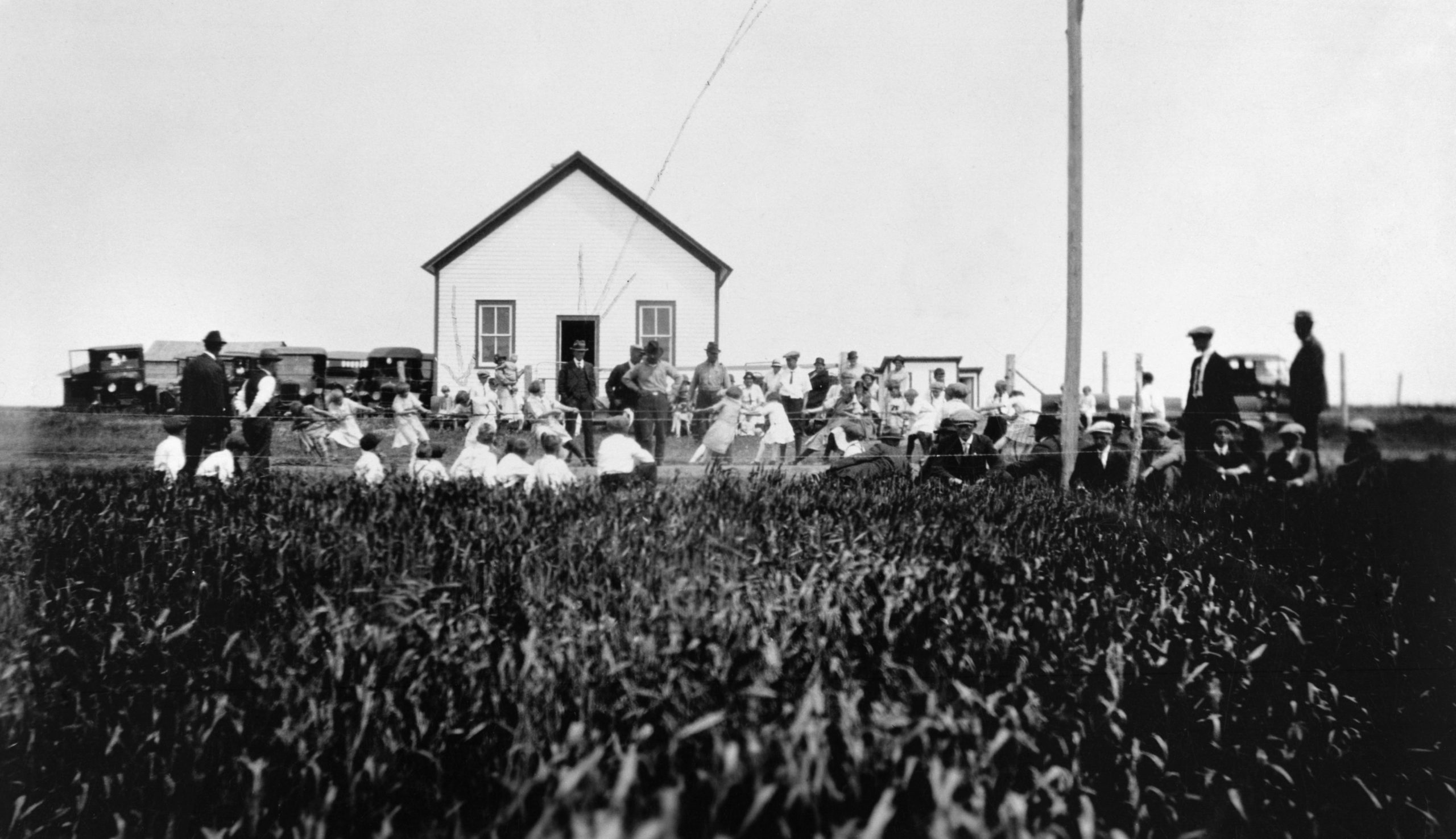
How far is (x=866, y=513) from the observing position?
27.2 ft

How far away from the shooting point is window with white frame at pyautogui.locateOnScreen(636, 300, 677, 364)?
79.5 ft

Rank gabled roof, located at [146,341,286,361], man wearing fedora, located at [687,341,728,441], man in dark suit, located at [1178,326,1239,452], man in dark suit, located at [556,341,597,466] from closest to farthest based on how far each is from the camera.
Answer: man in dark suit, located at [1178,326,1239,452] → man in dark suit, located at [556,341,597,466] → man wearing fedora, located at [687,341,728,441] → gabled roof, located at [146,341,286,361]

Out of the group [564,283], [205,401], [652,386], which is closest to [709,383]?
[652,386]

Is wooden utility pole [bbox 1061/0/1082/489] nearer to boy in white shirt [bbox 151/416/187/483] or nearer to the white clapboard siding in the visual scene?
boy in white shirt [bbox 151/416/187/483]

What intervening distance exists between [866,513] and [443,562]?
3.34 metres

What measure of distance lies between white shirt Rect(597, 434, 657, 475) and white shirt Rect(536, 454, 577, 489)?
1.06 feet

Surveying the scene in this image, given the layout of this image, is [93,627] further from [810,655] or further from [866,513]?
[866,513]

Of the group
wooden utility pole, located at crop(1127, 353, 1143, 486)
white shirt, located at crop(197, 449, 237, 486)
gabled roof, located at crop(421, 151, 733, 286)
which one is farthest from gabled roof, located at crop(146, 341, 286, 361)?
wooden utility pole, located at crop(1127, 353, 1143, 486)

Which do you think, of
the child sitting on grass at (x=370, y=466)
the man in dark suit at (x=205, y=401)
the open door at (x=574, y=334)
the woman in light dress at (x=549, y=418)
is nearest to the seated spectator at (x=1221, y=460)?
the woman in light dress at (x=549, y=418)

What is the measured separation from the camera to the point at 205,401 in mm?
11383

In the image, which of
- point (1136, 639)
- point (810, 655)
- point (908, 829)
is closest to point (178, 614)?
point (810, 655)

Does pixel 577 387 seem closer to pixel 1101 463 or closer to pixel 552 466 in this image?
pixel 552 466

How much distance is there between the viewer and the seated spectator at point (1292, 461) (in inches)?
332

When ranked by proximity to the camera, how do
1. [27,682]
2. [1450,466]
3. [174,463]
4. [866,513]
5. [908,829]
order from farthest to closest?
[174,463]
[866,513]
[1450,466]
[27,682]
[908,829]
